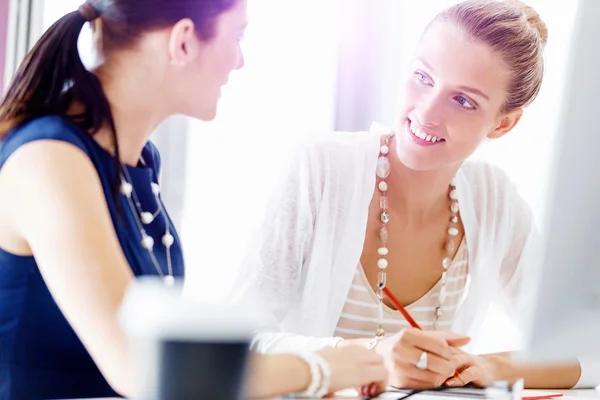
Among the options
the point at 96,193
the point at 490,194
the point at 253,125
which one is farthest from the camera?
the point at 253,125

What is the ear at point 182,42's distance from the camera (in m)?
0.94

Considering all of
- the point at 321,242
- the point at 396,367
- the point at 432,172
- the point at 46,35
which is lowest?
the point at 396,367

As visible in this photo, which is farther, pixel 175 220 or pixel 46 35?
pixel 175 220

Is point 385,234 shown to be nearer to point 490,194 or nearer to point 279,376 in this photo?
point 490,194

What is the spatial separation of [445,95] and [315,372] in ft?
2.26

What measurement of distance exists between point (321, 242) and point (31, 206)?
67cm

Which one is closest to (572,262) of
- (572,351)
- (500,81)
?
(572,351)

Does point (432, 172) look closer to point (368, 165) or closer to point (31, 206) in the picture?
point (368, 165)

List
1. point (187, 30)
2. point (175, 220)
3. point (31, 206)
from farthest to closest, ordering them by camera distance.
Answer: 1. point (175, 220)
2. point (187, 30)
3. point (31, 206)

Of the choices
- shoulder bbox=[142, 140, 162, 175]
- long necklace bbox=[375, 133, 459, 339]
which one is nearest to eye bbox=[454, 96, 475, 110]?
long necklace bbox=[375, 133, 459, 339]

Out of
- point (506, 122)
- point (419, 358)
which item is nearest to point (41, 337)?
point (419, 358)

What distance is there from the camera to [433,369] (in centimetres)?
105

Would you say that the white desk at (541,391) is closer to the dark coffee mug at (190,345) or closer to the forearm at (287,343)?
the forearm at (287,343)

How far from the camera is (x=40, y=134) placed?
848mm
